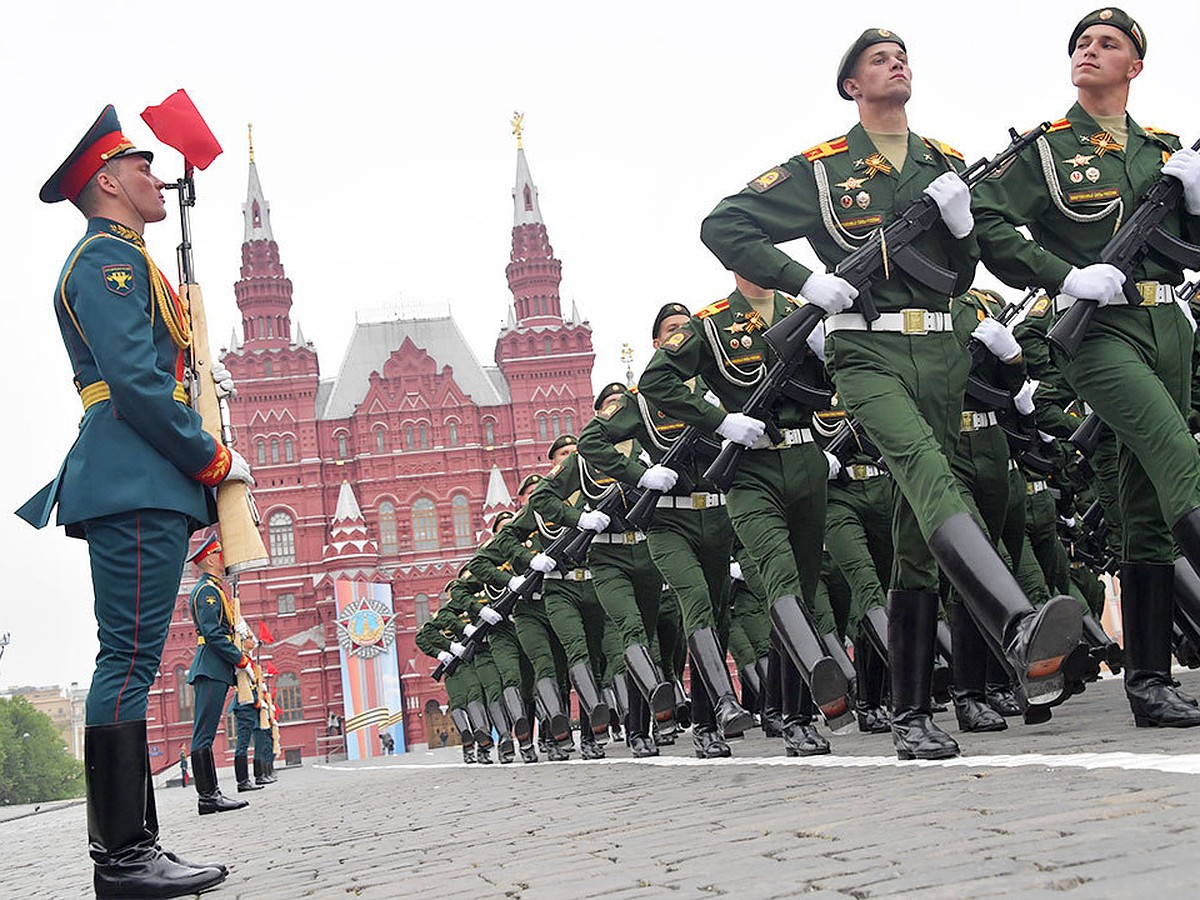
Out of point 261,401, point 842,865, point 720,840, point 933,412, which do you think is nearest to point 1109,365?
point 933,412

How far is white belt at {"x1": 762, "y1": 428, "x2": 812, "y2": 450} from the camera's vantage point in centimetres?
691

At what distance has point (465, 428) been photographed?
7044 centimetres

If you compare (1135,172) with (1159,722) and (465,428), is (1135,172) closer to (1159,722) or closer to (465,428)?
(1159,722)

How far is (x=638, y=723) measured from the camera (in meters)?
10.3

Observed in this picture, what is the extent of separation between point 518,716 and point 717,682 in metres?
7.67

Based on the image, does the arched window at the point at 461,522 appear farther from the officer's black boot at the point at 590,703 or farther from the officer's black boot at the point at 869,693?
the officer's black boot at the point at 869,693

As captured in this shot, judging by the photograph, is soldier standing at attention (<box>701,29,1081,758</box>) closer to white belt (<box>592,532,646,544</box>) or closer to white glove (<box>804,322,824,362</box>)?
white glove (<box>804,322,824,362</box>)

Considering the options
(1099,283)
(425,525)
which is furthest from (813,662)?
(425,525)

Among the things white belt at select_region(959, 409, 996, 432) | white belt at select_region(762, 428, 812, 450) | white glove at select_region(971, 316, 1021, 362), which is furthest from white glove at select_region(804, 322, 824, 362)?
white glove at select_region(971, 316, 1021, 362)

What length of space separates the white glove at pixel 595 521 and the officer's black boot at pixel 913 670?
203 inches

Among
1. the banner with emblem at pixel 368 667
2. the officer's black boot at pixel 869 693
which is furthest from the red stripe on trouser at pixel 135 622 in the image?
the banner with emblem at pixel 368 667

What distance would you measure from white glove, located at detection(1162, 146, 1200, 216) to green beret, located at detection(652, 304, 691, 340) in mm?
4138

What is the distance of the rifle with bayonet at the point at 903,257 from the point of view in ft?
17.1

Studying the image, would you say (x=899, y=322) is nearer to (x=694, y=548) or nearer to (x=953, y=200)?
(x=953, y=200)
